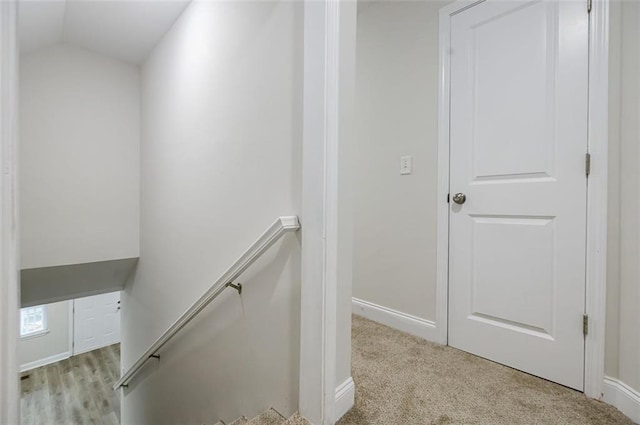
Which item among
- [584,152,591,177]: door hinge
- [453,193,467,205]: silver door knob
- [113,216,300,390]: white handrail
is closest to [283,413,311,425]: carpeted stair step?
[113,216,300,390]: white handrail

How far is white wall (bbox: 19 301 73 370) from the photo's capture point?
5312 millimetres

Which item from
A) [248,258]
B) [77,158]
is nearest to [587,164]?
[248,258]

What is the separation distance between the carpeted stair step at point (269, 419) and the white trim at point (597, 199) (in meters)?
1.32

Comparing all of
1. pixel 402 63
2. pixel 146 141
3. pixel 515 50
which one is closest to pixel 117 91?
pixel 146 141

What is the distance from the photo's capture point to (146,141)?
2.99 meters

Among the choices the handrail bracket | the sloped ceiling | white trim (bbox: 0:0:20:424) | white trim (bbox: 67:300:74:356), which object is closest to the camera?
white trim (bbox: 0:0:20:424)

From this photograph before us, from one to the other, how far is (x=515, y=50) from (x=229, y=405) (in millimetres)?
2458

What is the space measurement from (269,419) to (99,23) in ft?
10.5

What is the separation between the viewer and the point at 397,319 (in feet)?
6.33

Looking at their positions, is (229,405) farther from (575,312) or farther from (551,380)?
(575,312)

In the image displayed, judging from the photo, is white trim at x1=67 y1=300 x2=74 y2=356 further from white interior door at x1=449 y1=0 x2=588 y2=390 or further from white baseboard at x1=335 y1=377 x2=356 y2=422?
white interior door at x1=449 y1=0 x2=588 y2=390

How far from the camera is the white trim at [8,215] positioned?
535 mm

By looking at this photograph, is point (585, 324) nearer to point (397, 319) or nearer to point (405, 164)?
point (397, 319)

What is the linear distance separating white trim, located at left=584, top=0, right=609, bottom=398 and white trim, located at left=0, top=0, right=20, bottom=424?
1884 mm
